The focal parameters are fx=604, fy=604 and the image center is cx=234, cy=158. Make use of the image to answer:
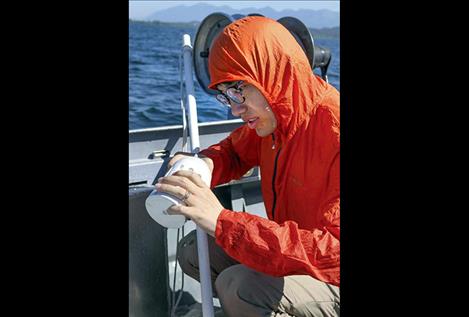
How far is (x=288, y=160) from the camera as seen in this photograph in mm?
1928

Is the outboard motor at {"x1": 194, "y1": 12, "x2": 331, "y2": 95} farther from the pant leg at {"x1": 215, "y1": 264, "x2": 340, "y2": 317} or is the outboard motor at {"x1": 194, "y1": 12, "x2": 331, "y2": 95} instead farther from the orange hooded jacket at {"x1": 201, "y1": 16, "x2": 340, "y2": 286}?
the pant leg at {"x1": 215, "y1": 264, "x2": 340, "y2": 317}

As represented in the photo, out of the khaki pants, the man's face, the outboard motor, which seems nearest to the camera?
the khaki pants

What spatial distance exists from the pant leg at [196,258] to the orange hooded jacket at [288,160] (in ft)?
0.93

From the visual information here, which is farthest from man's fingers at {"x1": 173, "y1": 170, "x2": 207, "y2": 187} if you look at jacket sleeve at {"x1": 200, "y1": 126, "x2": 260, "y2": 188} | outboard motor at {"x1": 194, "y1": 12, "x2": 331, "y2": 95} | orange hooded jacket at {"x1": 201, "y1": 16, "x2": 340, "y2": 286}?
outboard motor at {"x1": 194, "y1": 12, "x2": 331, "y2": 95}

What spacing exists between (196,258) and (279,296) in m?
0.51

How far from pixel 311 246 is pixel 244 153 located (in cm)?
78

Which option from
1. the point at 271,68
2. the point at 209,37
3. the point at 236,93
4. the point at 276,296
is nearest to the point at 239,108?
the point at 236,93

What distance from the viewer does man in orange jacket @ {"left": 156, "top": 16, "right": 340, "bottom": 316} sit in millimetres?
1620

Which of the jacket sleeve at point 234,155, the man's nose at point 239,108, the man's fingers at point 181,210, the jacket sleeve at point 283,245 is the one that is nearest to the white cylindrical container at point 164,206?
the man's fingers at point 181,210

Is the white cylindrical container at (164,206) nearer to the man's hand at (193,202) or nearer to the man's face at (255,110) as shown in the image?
the man's hand at (193,202)
